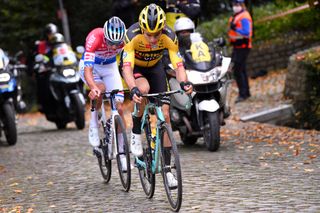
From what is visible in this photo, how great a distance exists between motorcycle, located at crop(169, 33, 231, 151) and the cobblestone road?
0.34 m

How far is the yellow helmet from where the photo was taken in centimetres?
888

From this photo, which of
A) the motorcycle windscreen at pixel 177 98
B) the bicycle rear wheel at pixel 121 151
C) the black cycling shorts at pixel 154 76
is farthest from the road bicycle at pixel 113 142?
the motorcycle windscreen at pixel 177 98

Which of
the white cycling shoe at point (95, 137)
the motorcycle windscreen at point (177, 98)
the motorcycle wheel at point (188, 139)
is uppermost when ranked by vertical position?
the motorcycle windscreen at point (177, 98)

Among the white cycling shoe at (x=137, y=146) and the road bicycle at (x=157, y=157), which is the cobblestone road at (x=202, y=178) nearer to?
the road bicycle at (x=157, y=157)

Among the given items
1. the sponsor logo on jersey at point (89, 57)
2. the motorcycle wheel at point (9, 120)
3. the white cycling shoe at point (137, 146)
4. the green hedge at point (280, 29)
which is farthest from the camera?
the green hedge at point (280, 29)

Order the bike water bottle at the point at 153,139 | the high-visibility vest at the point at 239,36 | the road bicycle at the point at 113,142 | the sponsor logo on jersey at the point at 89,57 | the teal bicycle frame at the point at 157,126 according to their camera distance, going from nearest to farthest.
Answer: the teal bicycle frame at the point at 157,126 < the bike water bottle at the point at 153,139 < the road bicycle at the point at 113,142 < the sponsor logo on jersey at the point at 89,57 < the high-visibility vest at the point at 239,36

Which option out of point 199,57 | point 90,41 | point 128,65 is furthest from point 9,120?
point 128,65

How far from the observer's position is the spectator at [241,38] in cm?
1747

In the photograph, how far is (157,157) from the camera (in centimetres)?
867

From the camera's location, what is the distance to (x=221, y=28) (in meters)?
23.8

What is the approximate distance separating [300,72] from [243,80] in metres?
3.07

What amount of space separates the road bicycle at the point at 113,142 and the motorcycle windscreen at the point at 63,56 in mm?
6157

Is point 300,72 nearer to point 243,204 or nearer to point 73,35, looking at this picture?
point 243,204

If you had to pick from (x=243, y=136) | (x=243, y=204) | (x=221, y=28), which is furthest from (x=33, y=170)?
(x=221, y=28)
